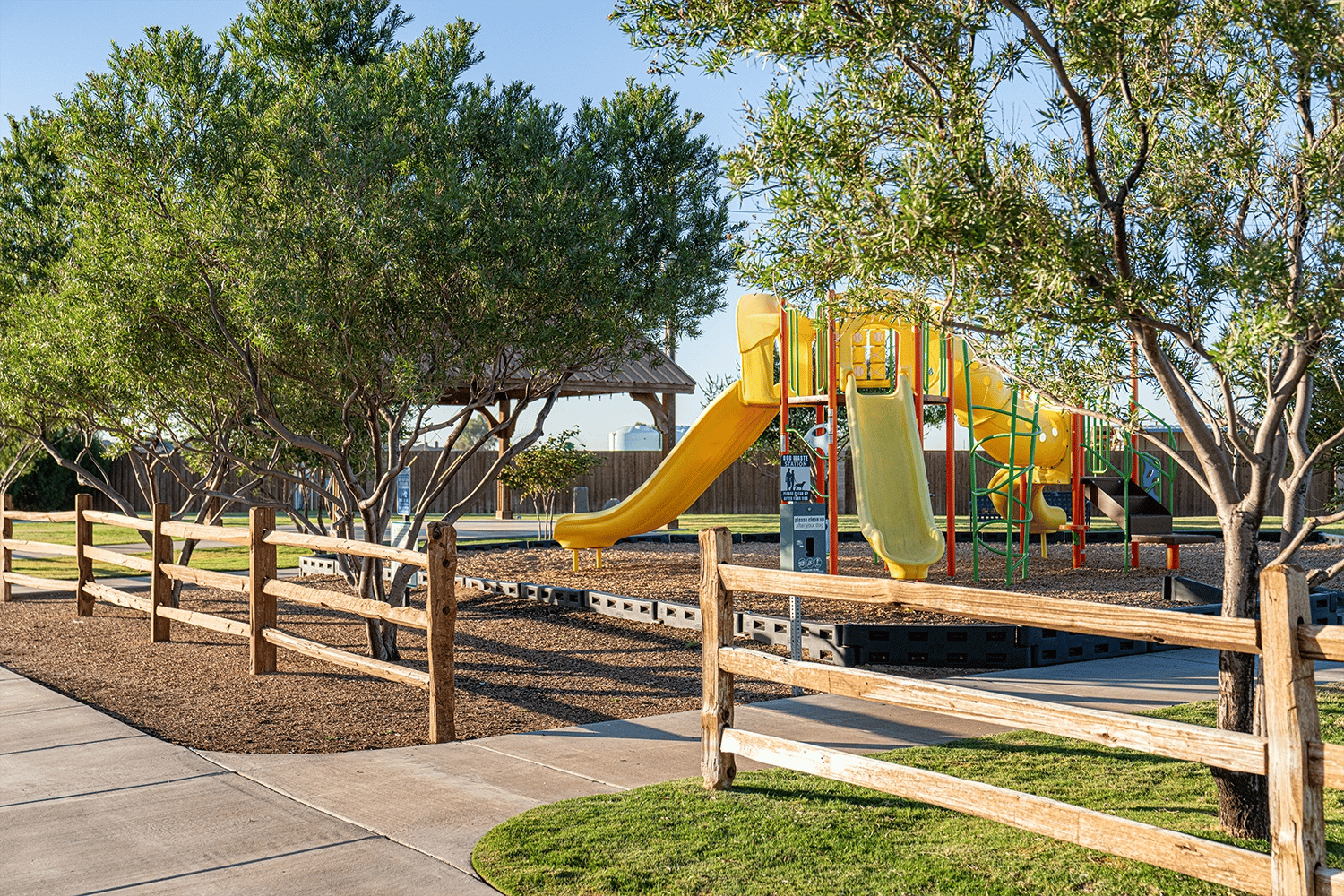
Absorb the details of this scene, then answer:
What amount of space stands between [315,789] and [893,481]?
7936 millimetres

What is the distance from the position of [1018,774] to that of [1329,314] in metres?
2.83

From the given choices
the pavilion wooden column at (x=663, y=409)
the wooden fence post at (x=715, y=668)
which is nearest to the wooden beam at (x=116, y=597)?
the wooden fence post at (x=715, y=668)

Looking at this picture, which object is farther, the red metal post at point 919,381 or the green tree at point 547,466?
the green tree at point 547,466

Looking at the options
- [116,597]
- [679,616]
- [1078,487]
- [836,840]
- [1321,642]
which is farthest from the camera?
[1078,487]

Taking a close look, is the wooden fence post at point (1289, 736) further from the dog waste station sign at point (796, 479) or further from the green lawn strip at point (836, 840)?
the dog waste station sign at point (796, 479)

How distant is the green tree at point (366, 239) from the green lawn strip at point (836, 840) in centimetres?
385

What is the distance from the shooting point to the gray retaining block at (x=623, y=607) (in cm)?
1107

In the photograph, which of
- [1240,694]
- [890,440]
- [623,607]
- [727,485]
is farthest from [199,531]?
[727,485]

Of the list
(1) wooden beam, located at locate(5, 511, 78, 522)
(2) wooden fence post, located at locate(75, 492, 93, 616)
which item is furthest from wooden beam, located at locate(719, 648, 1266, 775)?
(1) wooden beam, located at locate(5, 511, 78, 522)

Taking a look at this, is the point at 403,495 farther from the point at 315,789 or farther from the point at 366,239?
the point at 315,789

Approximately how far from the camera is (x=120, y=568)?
1666 cm

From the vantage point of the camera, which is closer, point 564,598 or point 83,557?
point 83,557

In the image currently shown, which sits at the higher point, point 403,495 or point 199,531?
point 403,495

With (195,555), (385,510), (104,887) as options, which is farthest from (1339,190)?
(195,555)
